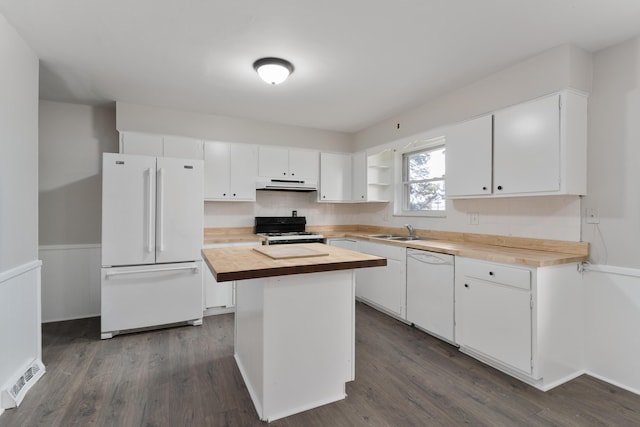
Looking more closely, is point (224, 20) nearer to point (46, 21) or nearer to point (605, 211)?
point (46, 21)

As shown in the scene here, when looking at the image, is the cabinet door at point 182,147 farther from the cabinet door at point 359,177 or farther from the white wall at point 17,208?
the cabinet door at point 359,177

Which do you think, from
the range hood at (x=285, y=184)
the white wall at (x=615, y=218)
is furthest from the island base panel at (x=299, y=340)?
the range hood at (x=285, y=184)

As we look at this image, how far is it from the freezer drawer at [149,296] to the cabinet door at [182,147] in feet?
4.35

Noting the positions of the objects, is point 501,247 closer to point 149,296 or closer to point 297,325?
point 297,325

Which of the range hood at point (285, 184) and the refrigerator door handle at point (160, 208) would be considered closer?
the refrigerator door handle at point (160, 208)

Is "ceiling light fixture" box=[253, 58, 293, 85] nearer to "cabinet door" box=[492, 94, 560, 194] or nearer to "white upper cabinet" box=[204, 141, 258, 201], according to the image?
"white upper cabinet" box=[204, 141, 258, 201]

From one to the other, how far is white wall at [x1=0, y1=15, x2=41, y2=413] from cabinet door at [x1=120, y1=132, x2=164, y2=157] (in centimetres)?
108

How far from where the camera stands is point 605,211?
225 centimetres

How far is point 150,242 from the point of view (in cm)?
307

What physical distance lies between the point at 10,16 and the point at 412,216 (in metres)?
3.89

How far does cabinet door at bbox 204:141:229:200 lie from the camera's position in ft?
12.7

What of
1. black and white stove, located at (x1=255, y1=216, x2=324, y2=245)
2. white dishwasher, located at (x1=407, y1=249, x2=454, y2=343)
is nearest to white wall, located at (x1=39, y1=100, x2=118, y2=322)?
black and white stove, located at (x1=255, y1=216, x2=324, y2=245)

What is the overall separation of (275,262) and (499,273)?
1.67m

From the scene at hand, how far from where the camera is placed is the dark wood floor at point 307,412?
1815 mm
